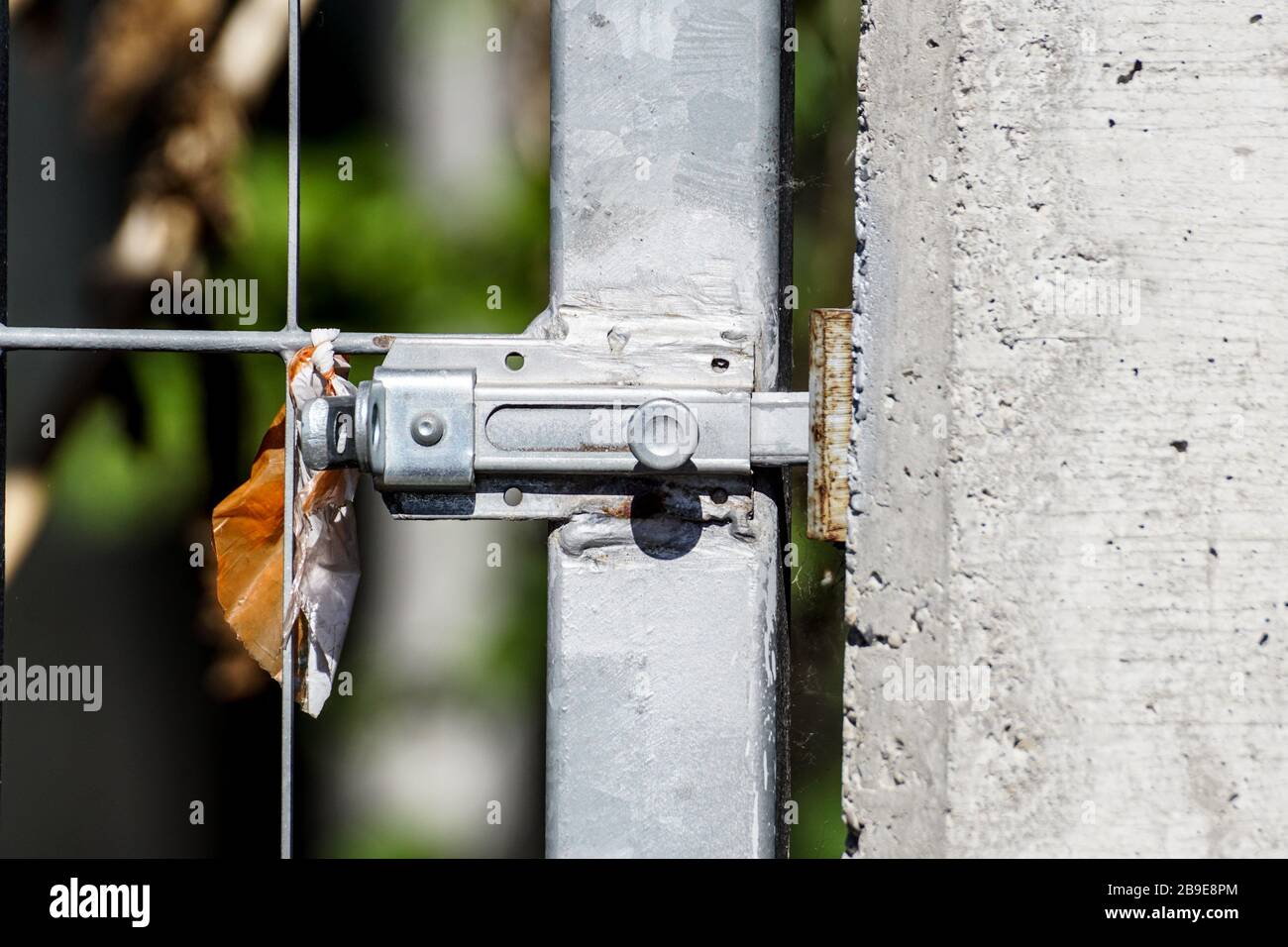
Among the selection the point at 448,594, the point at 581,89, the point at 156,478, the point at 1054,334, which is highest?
the point at 581,89

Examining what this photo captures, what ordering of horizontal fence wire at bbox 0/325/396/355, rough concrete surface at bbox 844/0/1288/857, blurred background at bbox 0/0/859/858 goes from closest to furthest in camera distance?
1. rough concrete surface at bbox 844/0/1288/857
2. horizontal fence wire at bbox 0/325/396/355
3. blurred background at bbox 0/0/859/858

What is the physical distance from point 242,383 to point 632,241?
40.9 inches

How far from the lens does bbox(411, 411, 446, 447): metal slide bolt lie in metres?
0.83

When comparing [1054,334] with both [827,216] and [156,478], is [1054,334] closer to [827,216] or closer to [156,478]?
[827,216]

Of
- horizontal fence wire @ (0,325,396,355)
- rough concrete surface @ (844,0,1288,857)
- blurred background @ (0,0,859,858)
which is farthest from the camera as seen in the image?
blurred background @ (0,0,859,858)

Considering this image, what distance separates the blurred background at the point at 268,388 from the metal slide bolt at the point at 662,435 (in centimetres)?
86

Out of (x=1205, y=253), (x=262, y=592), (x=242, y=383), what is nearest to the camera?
(x=1205, y=253)

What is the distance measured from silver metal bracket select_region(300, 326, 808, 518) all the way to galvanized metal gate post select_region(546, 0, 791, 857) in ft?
0.09

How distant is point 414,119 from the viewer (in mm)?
1777

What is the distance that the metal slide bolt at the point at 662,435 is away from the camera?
81cm

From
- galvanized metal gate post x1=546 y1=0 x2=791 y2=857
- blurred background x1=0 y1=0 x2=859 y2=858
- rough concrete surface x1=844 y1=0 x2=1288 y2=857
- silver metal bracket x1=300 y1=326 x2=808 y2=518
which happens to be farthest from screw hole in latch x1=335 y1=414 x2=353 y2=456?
blurred background x1=0 y1=0 x2=859 y2=858

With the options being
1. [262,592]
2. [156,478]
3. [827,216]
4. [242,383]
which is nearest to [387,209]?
[242,383]

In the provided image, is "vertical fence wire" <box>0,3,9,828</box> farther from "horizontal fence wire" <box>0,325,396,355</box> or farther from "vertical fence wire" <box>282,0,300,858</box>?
"vertical fence wire" <box>282,0,300,858</box>

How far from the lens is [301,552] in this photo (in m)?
0.95
